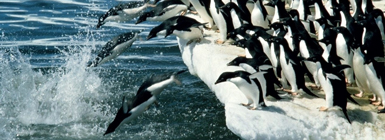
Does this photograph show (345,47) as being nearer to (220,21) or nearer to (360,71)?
(360,71)

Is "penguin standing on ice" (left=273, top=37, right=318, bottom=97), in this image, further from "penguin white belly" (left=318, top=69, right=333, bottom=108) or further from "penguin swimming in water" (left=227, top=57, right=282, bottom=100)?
"penguin white belly" (left=318, top=69, right=333, bottom=108)

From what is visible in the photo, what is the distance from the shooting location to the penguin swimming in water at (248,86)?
6.30 meters

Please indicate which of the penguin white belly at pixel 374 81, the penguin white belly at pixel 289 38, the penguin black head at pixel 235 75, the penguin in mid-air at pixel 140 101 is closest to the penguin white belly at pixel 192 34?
the penguin white belly at pixel 289 38

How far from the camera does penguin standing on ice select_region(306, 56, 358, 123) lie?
620 centimetres

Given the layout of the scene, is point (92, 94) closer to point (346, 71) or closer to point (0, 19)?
point (346, 71)

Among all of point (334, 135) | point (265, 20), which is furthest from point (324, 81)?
point (265, 20)

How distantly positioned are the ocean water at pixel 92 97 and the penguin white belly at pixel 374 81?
5.05 ft

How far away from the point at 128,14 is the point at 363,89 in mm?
3701

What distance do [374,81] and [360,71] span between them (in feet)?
1.09

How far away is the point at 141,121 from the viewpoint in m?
7.64

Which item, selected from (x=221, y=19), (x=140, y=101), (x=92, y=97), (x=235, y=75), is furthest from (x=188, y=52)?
(x=140, y=101)

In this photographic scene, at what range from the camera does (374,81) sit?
650 centimetres

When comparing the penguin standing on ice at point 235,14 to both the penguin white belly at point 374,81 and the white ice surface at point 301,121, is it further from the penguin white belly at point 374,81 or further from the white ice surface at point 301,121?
the penguin white belly at point 374,81

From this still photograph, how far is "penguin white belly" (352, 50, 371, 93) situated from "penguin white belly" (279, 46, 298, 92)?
67 cm
